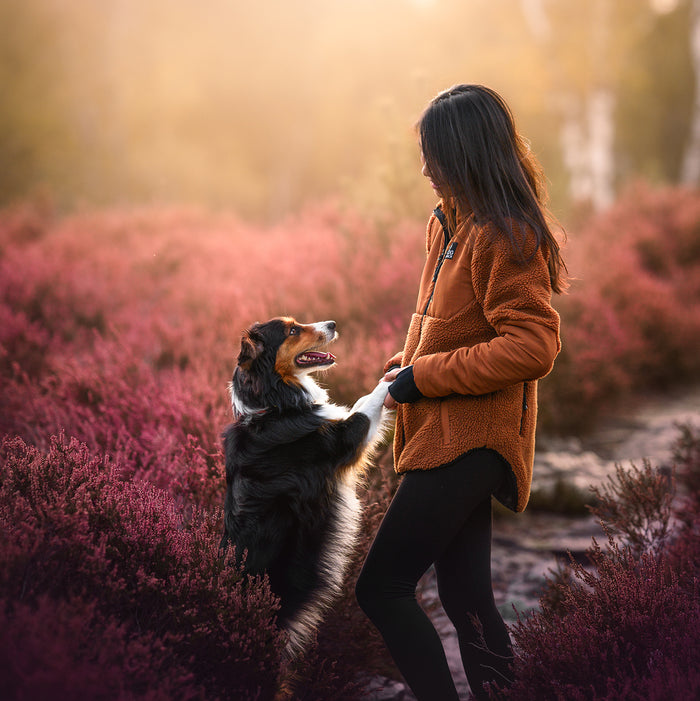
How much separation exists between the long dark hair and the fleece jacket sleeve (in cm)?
10

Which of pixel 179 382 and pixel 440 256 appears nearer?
pixel 440 256

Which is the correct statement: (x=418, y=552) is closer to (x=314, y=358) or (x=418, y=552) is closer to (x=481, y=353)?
(x=481, y=353)

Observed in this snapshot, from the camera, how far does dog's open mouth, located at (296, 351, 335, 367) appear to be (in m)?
2.98

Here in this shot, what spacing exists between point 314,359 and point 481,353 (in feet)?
4.08

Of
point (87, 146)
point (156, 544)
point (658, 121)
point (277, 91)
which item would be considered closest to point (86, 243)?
point (156, 544)

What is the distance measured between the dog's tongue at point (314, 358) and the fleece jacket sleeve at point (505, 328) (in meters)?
1.10

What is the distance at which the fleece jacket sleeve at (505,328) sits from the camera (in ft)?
6.14

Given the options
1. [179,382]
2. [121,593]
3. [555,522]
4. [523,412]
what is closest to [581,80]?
[555,522]

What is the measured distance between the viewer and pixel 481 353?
1887 mm

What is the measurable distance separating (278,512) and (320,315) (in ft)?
13.8

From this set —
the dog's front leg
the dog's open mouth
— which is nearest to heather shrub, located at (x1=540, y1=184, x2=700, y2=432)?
the dog's open mouth

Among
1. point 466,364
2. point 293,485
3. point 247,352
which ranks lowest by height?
point 293,485

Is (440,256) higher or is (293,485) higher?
(440,256)

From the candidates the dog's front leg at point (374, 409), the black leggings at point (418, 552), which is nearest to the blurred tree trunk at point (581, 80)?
the dog's front leg at point (374, 409)
